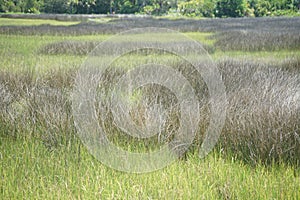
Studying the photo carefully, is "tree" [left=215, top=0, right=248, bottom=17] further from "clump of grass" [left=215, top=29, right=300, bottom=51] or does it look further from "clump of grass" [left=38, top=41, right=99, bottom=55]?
"clump of grass" [left=38, top=41, right=99, bottom=55]

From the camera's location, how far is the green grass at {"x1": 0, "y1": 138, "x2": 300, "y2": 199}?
165 cm

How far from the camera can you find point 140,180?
1763mm

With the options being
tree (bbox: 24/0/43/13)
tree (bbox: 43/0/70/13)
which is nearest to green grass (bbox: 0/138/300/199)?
tree (bbox: 24/0/43/13)

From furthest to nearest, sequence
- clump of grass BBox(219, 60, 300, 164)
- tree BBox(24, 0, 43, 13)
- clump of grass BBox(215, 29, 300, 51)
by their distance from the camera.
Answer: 1. tree BBox(24, 0, 43, 13)
2. clump of grass BBox(215, 29, 300, 51)
3. clump of grass BBox(219, 60, 300, 164)

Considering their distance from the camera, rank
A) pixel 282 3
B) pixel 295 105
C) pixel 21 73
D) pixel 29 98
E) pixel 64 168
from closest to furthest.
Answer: pixel 64 168, pixel 295 105, pixel 29 98, pixel 21 73, pixel 282 3

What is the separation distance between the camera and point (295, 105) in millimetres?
2330

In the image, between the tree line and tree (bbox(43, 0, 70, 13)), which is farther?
the tree line

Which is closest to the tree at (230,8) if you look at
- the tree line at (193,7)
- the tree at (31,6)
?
the tree line at (193,7)

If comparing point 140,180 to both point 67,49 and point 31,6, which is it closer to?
point 67,49

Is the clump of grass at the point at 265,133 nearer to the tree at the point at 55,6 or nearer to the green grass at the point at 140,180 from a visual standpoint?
the green grass at the point at 140,180

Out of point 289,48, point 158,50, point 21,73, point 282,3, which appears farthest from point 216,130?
point 282,3

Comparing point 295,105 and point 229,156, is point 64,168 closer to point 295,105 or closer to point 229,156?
point 229,156

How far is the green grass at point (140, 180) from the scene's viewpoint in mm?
1651

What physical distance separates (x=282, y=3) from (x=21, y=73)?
35.5 m
